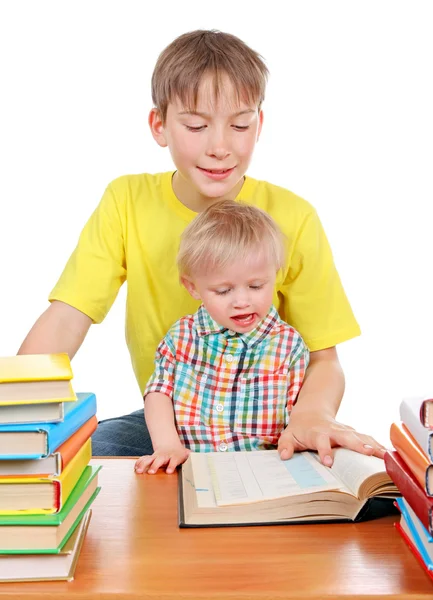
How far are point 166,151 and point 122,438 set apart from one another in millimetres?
1705

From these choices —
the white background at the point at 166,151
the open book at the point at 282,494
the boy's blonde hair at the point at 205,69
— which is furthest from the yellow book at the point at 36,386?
the white background at the point at 166,151

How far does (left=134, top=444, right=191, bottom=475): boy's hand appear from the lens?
4.35 feet

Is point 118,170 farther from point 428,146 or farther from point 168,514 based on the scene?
point 168,514

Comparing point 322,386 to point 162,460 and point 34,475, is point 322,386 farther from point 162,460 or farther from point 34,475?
point 34,475

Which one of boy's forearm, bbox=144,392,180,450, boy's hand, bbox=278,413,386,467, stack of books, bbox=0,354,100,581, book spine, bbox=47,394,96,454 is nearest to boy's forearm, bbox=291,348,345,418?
boy's hand, bbox=278,413,386,467

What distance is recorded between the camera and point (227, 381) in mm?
1678

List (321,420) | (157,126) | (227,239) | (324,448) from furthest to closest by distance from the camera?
1. (157,126)
2. (227,239)
3. (321,420)
4. (324,448)

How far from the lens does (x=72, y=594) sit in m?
0.88

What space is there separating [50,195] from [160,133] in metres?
1.53

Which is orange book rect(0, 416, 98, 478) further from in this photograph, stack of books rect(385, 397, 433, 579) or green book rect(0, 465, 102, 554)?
stack of books rect(385, 397, 433, 579)

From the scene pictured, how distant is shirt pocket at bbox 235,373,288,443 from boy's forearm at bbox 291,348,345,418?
45 millimetres

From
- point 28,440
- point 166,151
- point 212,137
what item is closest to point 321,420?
point 212,137

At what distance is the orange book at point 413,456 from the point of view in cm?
88

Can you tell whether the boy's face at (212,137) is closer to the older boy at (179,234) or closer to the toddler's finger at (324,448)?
the older boy at (179,234)
